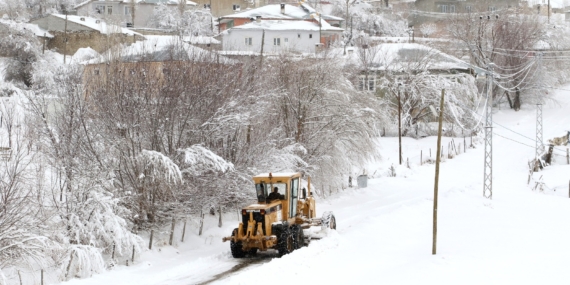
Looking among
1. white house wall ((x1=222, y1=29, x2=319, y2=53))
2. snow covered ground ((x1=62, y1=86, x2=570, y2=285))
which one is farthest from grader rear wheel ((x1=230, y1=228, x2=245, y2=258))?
white house wall ((x1=222, y1=29, x2=319, y2=53))

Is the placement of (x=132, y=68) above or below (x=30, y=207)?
above

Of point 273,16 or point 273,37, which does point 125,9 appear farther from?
point 273,37

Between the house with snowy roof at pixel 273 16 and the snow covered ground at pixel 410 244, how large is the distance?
48.6 meters

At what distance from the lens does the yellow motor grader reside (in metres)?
21.8

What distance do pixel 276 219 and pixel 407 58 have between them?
52.3 metres

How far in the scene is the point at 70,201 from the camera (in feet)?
71.3

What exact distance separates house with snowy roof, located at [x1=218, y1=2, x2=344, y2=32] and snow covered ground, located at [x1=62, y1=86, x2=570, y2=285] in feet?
159

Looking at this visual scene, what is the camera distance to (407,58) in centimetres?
7231

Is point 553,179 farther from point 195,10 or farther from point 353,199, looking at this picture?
point 195,10

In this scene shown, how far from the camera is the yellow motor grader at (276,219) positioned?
21797 mm

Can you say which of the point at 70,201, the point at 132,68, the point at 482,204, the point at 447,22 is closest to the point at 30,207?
the point at 70,201

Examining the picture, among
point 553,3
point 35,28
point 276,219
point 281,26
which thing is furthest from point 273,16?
point 553,3

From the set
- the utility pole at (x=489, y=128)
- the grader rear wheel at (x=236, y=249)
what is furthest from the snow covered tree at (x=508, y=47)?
the grader rear wheel at (x=236, y=249)

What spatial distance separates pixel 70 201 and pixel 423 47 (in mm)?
59195
